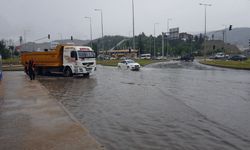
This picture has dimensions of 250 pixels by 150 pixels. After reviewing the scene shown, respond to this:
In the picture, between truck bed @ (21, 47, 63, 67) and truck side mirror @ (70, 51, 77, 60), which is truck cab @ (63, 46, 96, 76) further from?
truck bed @ (21, 47, 63, 67)

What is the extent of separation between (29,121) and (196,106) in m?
6.39

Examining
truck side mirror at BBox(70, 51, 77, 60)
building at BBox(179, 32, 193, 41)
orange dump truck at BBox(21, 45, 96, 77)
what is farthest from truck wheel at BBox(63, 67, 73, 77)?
building at BBox(179, 32, 193, 41)

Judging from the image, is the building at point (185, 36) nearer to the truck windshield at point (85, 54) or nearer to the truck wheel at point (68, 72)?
the truck windshield at point (85, 54)

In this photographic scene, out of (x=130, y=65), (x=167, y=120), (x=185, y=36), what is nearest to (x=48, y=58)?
(x=130, y=65)

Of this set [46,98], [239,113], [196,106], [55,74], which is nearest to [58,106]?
[46,98]

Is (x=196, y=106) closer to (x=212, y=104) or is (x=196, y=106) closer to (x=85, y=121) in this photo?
(x=212, y=104)

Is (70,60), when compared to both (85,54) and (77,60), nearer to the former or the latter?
(77,60)

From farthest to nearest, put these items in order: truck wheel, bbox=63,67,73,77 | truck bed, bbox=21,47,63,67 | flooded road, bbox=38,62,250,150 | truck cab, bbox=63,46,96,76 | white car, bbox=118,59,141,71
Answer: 1. white car, bbox=118,59,141,71
2. truck bed, bbox=21,47,63,67
3. truck wheel, bbox=63,67,73,77
4. truck cab, bbox=63,46,96,76
5. flooded road, bbox=38,62,250,150

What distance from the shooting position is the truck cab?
103ft

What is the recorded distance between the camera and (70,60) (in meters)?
31.8

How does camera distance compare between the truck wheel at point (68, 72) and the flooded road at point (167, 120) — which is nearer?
the flooded road at point (167, 120)

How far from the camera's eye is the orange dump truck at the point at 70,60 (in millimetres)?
31406

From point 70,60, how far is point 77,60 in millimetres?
950

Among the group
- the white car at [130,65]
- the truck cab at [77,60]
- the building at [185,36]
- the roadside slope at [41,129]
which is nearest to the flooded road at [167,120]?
the roadside slope at [41,129]
